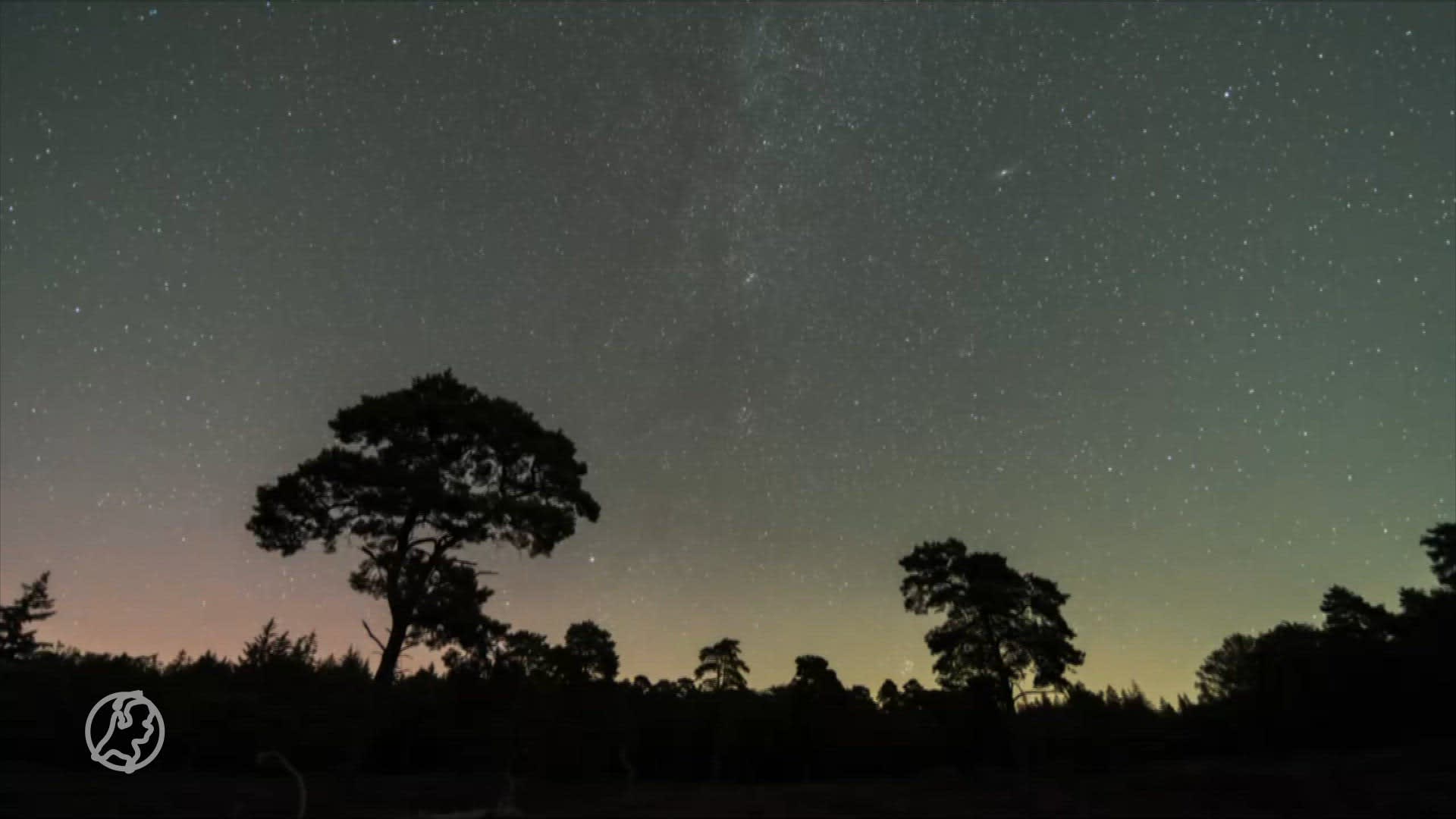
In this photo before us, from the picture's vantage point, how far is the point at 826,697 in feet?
90.7

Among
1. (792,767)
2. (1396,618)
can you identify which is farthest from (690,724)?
(1396,618)

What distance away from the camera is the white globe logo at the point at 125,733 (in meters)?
21.3

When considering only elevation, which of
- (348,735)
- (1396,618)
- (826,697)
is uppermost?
(1396,618)

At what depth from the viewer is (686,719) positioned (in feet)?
85.2

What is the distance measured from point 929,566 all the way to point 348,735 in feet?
88.2

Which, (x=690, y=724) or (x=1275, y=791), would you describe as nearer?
(x=1275, y=791)

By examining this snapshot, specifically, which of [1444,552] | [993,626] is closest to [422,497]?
[993,626]

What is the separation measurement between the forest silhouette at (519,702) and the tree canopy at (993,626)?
0.76m

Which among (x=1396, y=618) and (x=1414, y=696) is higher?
(x=1396, y=618)

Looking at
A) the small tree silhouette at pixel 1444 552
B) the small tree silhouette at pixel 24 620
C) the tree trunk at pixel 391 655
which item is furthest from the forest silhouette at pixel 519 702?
the small tree silhouette at pixel 24 620

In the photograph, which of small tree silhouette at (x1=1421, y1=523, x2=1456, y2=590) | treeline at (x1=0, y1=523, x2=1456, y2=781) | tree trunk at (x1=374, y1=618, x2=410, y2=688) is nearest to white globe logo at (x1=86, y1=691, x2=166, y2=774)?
treeline at (x1=0, y1=523, x2=1456, y2=781)

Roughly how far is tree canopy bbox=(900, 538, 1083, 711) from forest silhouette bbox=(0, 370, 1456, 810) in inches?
29.8

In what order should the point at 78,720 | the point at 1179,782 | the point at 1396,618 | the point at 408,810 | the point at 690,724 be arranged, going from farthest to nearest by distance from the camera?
the point at 1396,618, the point at 690,724, the point at 78,720, the point at 1179,782, the point at 408,810

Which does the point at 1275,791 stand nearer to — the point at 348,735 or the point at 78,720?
the point at 348,735
